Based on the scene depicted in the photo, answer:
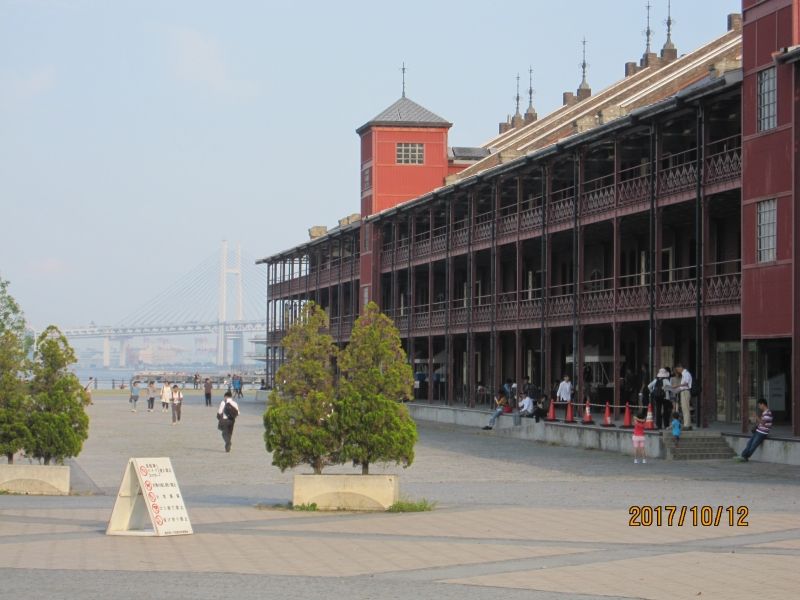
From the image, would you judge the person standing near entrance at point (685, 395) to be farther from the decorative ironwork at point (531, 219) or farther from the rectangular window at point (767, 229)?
the decorative ironwork at point (531, 219)

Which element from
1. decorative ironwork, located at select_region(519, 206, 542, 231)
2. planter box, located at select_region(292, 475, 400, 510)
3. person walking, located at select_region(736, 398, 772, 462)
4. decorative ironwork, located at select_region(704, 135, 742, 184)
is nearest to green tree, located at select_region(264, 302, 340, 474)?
planter box, located at select_region(292, 475, 400, 510)

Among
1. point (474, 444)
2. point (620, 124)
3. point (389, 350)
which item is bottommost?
point (474, 444)

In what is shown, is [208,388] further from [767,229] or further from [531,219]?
[767,229]

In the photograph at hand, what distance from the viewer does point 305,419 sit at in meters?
20.6

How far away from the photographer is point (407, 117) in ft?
226

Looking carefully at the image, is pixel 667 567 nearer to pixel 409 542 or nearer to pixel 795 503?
pixel 409 542

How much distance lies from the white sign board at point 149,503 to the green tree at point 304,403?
3.18 m

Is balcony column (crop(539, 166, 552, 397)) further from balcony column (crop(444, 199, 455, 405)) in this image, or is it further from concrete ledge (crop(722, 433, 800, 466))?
concrete ledge (crop(722, 433, 800, 466))

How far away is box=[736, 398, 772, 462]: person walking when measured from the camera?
29.5m

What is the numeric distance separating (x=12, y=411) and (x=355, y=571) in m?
11.8

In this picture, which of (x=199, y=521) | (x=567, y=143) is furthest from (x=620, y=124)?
(x=199, y=521)

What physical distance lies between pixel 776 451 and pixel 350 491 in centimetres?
1298
